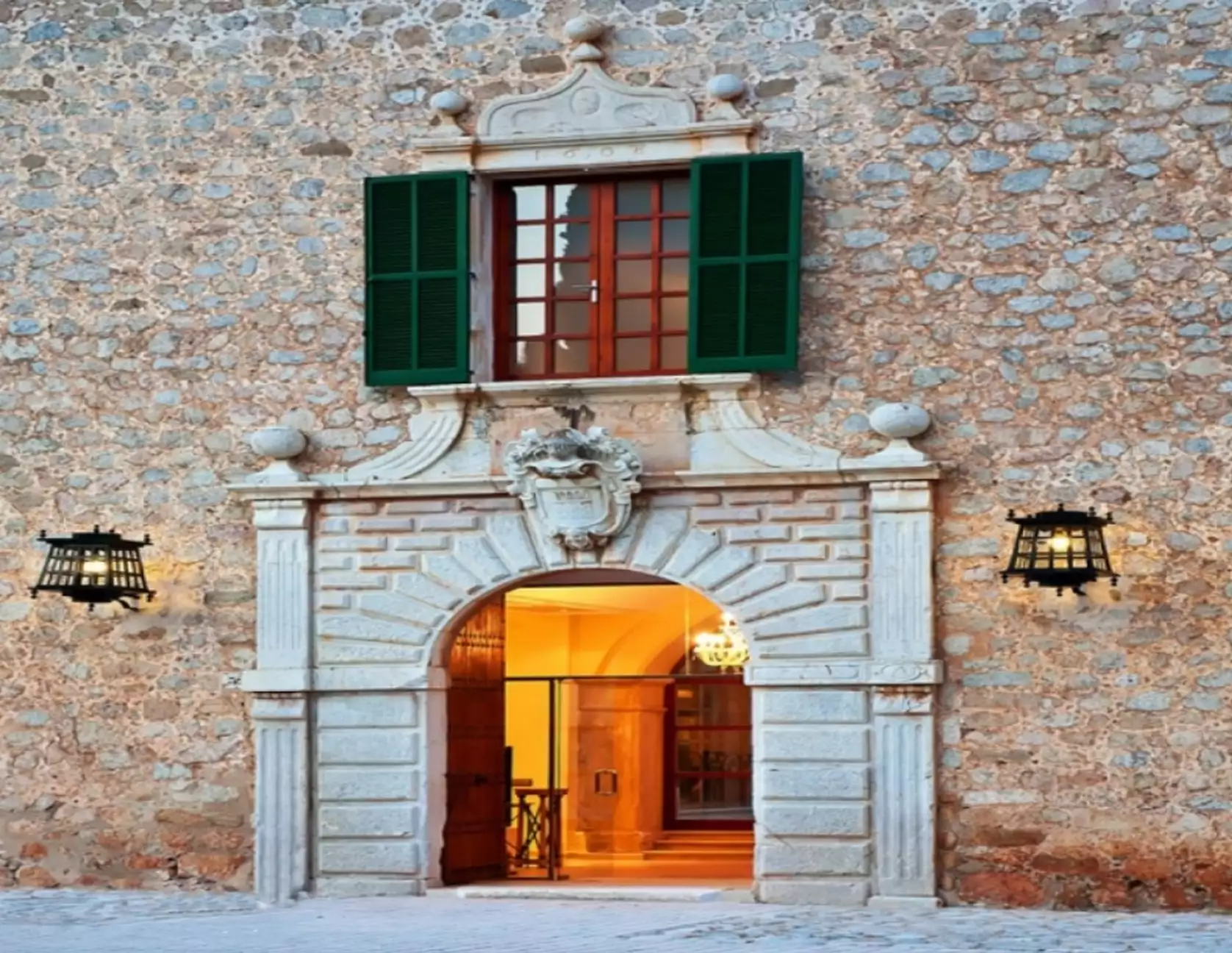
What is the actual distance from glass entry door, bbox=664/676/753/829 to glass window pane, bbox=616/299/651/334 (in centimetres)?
523

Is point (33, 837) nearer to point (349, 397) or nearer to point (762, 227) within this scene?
point (349, 397)

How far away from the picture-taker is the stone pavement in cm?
1125

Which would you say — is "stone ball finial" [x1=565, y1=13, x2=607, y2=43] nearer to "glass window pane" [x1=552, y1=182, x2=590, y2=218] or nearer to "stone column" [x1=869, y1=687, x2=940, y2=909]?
"glass window pane" [x1=552, y1=182, x2=590, y2=218]

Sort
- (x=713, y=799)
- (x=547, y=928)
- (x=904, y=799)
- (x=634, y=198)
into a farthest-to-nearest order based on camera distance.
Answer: (x=713, y=799), (x=634, y=198), (x=904, y=799), (x=547, y=928)

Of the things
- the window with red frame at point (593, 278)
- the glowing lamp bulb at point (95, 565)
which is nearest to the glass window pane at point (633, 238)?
the window with red frame at point (593, 278)

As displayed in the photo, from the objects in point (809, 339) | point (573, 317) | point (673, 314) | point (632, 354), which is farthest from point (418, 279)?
point (809, 339)

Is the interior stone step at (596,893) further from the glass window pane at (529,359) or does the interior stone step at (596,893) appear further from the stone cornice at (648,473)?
the glass window pane at (529,359)

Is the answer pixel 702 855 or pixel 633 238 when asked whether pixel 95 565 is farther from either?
pixel 702 855

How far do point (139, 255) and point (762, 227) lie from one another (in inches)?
139

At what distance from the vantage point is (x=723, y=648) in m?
16.7

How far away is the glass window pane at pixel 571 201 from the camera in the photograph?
1391 cm

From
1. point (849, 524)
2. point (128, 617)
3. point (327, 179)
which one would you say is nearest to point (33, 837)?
point (128, 617)

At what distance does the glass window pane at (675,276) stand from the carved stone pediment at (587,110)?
745mm

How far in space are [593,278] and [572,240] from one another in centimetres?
26
